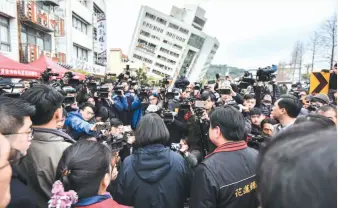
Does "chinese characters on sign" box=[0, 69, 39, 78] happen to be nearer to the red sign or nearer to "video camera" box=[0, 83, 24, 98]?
the red sign

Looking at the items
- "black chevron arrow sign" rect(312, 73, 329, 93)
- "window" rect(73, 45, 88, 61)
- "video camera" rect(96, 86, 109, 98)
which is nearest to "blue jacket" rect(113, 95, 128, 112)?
"video camera" rect(96, 86, 109, 98)

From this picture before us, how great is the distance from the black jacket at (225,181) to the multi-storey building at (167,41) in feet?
205

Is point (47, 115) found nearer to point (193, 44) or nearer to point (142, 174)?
point (142, 174)

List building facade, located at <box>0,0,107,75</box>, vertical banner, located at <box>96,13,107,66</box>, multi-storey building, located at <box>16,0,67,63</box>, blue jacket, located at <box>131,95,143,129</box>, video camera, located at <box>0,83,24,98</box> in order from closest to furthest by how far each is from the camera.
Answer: video camera, located at <box>0,83,24,98</box> < blue jacket, located at <box>131,95,143,129</box> < building facade, located at <box>0,0,107,75</box> < multi-storey building, located at <box>16,0,67,63</box> < vertical banner, located at <box>96,13,107,66</box>

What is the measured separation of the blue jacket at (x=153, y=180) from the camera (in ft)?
6.92

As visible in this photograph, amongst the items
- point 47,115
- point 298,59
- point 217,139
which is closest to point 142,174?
point 217,139

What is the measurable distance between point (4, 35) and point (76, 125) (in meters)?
12.1

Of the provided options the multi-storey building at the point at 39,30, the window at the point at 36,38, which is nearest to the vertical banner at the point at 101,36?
the multi-storey building at the point at 39,30

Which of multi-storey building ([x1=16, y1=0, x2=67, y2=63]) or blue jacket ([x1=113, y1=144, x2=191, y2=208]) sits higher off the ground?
multi-storey building ([x1=16, y1=0, x2=67, y2=63])

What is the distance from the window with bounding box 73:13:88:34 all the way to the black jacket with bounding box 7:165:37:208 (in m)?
22.9

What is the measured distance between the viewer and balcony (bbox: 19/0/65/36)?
13.6 m

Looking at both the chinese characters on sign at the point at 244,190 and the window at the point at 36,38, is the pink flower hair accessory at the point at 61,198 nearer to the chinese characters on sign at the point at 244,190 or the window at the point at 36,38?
the chinese characters on sign at the point at 244,190

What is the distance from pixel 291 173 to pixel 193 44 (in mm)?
68143

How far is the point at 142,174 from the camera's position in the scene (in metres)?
2.12
